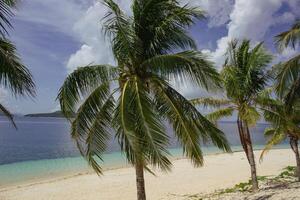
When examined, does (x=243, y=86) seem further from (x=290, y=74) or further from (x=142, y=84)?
(x=142, y=84)

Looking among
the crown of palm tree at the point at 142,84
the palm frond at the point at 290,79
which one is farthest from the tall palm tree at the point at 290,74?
the crown of palm tree at the point at 142,84

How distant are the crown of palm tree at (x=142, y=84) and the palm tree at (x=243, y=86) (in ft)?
12.0

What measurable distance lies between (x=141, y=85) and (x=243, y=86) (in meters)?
5.18

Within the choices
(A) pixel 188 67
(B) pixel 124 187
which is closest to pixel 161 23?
(A) pixel 188 67

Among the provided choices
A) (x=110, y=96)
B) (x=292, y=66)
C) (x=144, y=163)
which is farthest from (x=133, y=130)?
(x=292, y=66)

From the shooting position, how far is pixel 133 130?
6738 millimetres

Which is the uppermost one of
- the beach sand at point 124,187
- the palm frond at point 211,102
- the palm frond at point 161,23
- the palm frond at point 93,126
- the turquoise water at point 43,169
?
the palm frond at point 161,23

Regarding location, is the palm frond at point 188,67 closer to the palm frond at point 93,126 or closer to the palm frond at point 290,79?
the palm frond at point 93,126

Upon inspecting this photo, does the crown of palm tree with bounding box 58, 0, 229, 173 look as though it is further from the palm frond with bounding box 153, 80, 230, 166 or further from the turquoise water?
the turquoise water

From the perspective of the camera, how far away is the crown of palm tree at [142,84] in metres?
6.98

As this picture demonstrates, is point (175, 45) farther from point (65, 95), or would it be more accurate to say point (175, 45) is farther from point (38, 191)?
point (38, 191)

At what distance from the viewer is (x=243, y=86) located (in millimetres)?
11484

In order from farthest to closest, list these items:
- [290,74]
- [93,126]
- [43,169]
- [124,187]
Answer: [43,169] < [124,187] < [290,74] < [93,126]

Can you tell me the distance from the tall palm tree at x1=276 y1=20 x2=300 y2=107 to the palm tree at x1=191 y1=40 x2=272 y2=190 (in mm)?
1373
